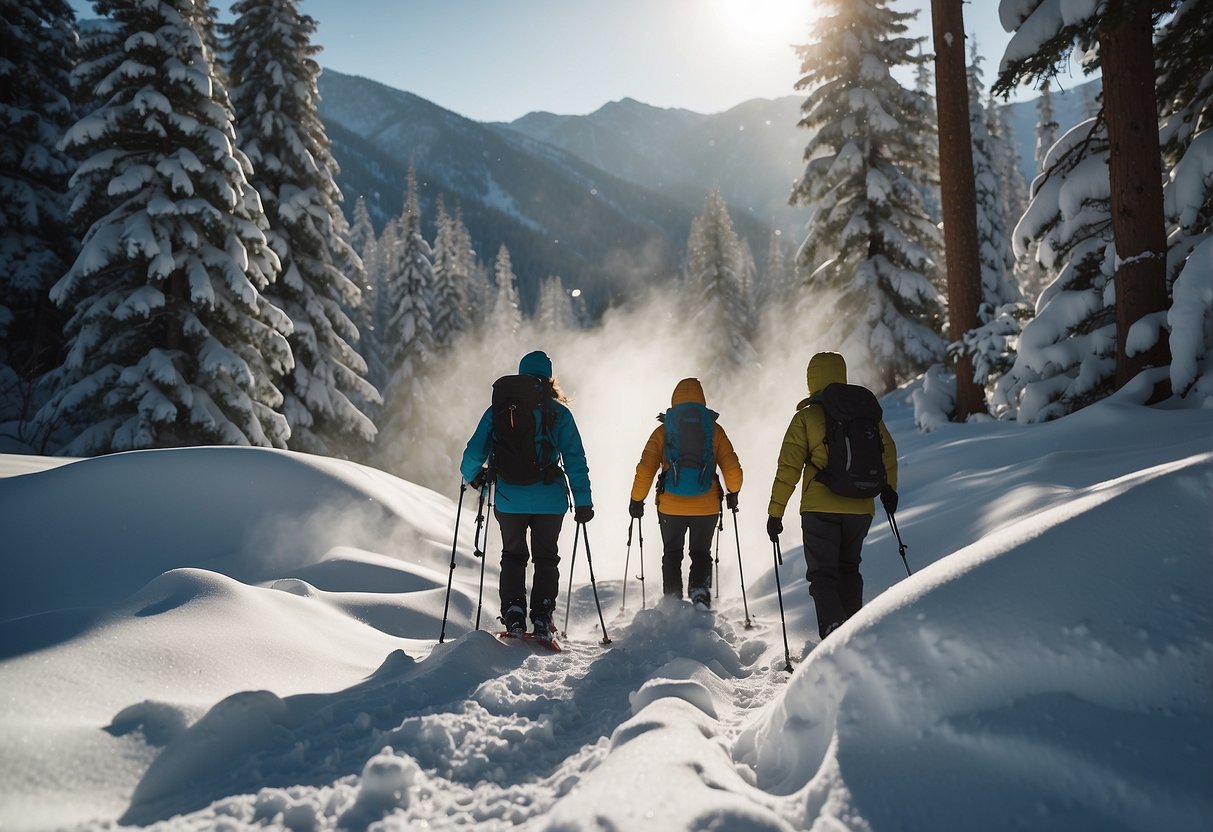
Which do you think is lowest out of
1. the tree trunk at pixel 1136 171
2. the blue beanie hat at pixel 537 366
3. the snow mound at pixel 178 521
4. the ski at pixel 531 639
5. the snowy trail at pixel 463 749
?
the ski at pixel 531 639

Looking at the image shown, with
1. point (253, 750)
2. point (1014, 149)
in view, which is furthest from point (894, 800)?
point (1014, 149)

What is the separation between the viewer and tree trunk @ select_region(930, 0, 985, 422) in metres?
9.81

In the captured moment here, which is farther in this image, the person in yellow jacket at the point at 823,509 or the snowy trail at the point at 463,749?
the person in yellow jacket at the point at 823,509

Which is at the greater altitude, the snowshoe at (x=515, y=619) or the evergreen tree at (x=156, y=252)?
the evergreen tree at (x=156, y=252)

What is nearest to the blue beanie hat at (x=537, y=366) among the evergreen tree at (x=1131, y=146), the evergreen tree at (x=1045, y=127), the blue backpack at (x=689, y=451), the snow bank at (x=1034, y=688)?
the blue backpack at (x=689, y=451)

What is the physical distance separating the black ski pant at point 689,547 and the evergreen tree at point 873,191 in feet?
40.5

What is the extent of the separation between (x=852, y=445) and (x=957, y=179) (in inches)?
287

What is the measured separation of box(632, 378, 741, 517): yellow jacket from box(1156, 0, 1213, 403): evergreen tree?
4504mm

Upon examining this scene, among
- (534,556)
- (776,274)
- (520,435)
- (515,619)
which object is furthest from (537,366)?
(776,274)

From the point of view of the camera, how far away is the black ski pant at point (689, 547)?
709 cm

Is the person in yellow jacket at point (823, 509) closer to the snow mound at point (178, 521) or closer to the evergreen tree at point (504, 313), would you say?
the snow mound at point (178, 521)

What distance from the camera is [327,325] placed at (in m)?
19.0

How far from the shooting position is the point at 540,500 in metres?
6.02

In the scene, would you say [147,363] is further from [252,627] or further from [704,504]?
[704,504]
